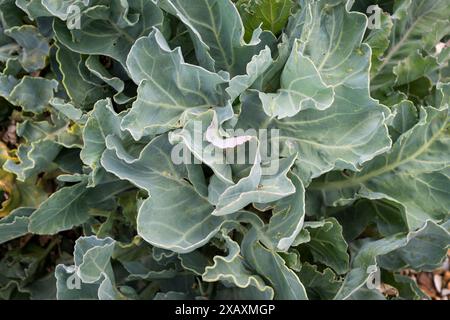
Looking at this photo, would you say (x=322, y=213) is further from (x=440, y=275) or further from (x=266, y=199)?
(x=440, y=275)

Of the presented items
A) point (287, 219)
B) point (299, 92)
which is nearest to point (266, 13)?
point (299, 92)

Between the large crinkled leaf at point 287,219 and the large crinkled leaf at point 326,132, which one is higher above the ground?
the large crinkled leaf at point 326,132

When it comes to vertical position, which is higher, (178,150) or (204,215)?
(178,150)

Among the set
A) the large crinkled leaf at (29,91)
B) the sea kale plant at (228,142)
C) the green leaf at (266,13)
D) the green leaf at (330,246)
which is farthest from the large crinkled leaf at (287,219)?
the large crinkled leaf at (29,91)

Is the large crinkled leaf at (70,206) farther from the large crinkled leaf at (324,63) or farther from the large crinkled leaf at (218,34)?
the large crinkled leaf at (324,63)

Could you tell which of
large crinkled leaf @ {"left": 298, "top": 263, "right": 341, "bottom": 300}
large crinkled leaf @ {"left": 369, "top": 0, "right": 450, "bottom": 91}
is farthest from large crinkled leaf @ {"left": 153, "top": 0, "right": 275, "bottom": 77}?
large crinkled leaf @ {"left": 298, "top": 263, "right": 341, "bottom": 300}
